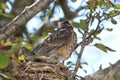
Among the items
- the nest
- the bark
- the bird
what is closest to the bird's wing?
the bird

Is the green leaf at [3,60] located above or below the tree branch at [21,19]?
below

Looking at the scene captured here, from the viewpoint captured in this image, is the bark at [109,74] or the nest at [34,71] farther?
the nest at [34,71]

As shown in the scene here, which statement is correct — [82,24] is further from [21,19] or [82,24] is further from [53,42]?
[53,42]

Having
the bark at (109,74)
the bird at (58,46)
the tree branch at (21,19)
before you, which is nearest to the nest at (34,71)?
the bird at (58,46)

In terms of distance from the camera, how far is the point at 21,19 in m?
4.16

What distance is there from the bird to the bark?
5.95 ft

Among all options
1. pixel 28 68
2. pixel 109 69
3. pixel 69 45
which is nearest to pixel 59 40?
pixel 69 45

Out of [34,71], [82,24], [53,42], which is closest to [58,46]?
[53,42]

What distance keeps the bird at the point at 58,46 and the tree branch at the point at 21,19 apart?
540mm

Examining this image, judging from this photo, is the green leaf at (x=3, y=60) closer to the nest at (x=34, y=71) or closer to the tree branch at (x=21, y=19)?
the nest at (x=34, y=71)

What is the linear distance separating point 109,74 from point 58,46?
80.1 inches

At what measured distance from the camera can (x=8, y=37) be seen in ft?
13.0

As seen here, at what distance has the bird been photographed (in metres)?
4.67

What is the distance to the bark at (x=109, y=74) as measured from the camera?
2.72m
